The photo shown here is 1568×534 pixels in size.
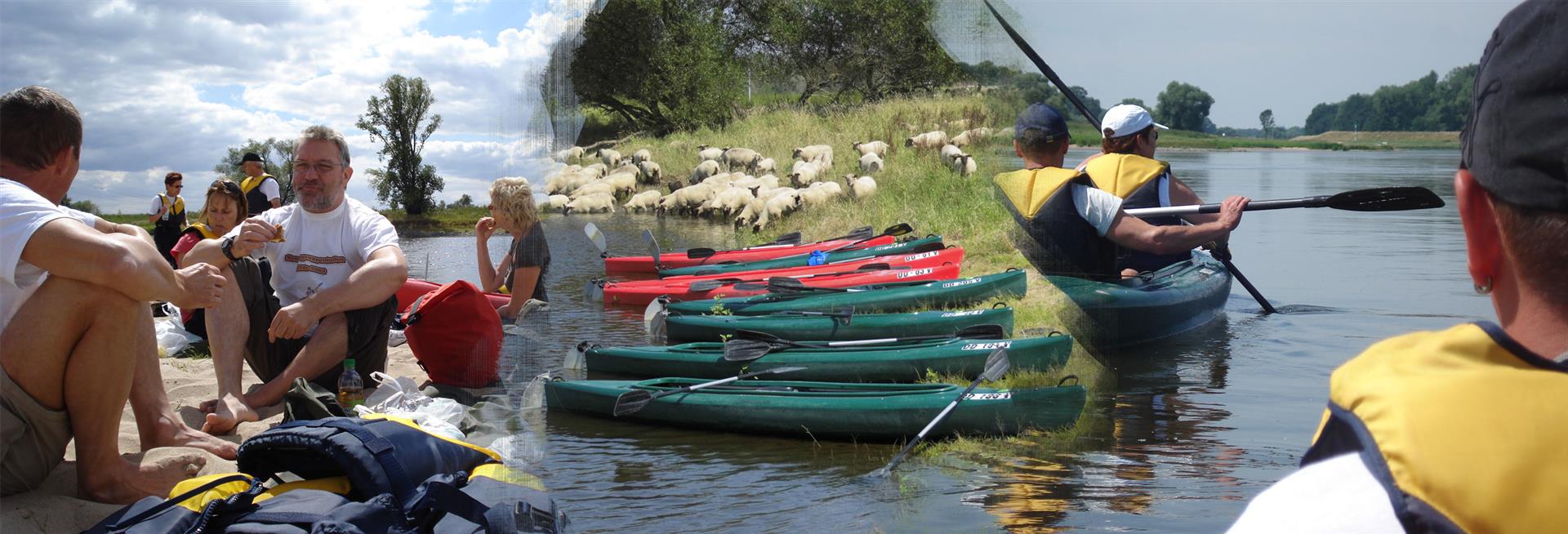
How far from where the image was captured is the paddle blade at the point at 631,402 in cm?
509

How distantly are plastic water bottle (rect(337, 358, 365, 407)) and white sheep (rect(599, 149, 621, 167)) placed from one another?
Result: 12058 mm

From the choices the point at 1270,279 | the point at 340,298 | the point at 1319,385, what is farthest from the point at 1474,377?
the point at 1270,279

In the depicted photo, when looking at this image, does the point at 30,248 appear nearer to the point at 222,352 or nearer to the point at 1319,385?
the point at 222,352

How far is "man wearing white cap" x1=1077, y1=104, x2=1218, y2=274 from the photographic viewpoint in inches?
217

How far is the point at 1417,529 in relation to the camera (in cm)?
67

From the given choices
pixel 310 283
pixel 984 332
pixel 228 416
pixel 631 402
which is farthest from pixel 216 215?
pixel 984 332

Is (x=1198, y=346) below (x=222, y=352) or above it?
below

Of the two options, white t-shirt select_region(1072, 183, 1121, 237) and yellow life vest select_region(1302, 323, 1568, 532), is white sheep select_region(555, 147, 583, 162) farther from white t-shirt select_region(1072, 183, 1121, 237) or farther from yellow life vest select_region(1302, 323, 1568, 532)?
white t-shirt select_region(1072, 183, 1121, 237)

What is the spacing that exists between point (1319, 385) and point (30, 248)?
20.2ft

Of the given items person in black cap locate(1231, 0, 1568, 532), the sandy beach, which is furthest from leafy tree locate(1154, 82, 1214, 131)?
person in black cap locate(1231, 0, 1568, 532)

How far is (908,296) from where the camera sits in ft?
22.9

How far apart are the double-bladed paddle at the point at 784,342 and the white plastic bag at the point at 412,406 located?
207 cm

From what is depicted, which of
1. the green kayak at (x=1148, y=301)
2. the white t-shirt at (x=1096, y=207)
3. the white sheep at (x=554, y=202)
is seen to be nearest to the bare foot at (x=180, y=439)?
the white sheep at (x=554, y=202)

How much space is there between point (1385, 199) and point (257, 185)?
632 centimetres
